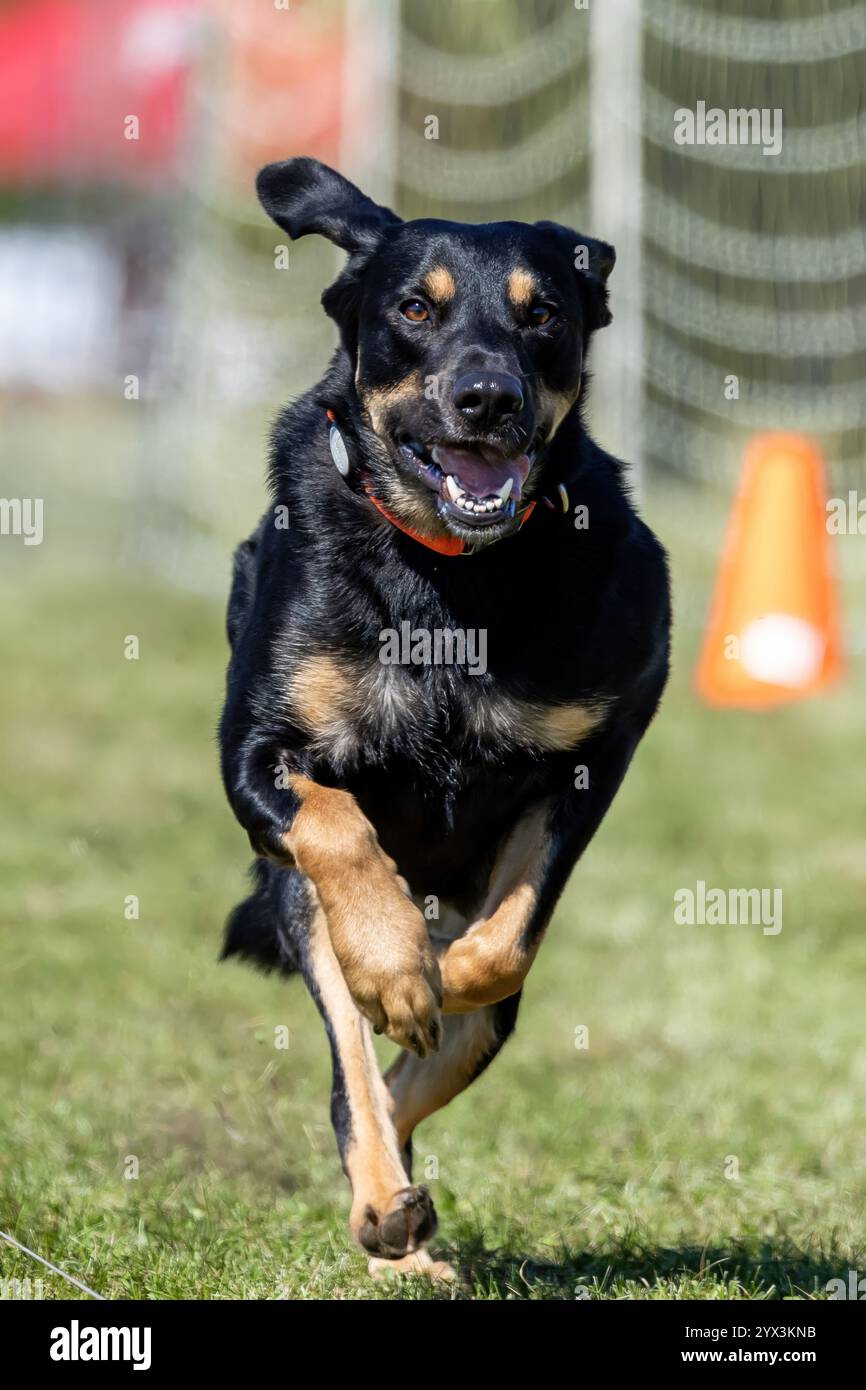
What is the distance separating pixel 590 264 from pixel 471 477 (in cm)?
76

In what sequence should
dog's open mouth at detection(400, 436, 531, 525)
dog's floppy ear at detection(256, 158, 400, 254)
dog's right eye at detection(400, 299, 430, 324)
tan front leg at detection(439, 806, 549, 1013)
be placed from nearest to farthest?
tan front leg at detection(439, 806, 549, 1013), dog's open mouth at detection(400, 436, 531, 525), dog's right eye at detection(400, 299, 430, 324), dog's floppy ear at detection(256, 158, 400, 254)

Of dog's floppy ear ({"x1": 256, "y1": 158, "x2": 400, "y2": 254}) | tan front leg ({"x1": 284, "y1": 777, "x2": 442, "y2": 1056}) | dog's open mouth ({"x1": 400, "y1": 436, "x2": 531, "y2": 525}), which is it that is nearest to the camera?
tan front leg ({"x1": 284, "y1": 777, "x2": 442, "y2": 1056})

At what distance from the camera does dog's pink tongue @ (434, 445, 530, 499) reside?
12.9 ft

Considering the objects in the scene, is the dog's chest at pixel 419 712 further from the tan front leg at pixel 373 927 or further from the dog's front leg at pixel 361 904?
the tan front leg at pixel 373 927

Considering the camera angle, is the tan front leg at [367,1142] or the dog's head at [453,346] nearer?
the tan front leg at [367,1142]

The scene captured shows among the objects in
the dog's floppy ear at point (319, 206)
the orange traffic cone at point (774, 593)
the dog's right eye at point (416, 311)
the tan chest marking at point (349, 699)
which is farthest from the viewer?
the orange traffic cone at point (774, 593)

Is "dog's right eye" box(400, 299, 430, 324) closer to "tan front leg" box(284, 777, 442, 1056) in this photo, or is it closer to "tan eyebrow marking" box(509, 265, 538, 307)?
"tan eyebrow marking" box(509, 265, 538, 307)

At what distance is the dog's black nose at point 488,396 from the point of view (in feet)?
12.5

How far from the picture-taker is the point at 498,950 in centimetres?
372

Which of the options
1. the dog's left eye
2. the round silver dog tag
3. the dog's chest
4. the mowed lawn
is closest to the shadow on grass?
the mowed lawn

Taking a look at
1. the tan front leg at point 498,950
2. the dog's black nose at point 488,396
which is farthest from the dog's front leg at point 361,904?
the dog's black nose at point 488,396

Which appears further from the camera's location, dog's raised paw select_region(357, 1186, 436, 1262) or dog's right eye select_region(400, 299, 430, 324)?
dog's right eye select_region(400, 299, 430, 324)

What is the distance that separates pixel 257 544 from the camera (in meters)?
4.52

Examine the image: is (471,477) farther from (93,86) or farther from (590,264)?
(93,86)
